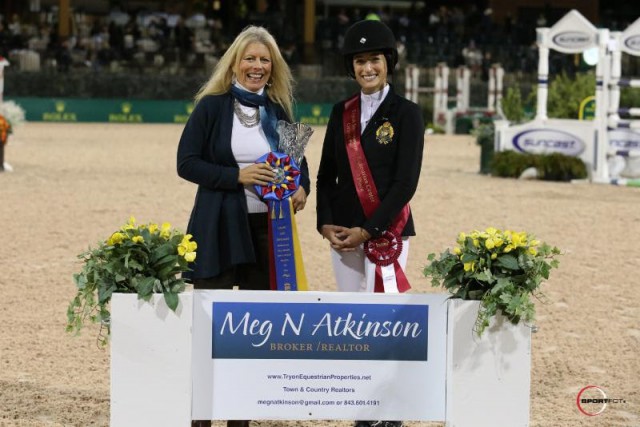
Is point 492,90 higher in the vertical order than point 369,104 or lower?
lower

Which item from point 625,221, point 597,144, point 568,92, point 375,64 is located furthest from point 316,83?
point 375,64

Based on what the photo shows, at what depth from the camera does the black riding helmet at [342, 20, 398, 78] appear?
4.21 m

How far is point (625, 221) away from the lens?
466 inches

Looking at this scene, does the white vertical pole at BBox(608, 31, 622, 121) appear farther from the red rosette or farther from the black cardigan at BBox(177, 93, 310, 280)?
the black cardigan at BBox(177, 93, 310, 280)

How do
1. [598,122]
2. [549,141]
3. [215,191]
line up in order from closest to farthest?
[215,191], [598,122], [549,141]

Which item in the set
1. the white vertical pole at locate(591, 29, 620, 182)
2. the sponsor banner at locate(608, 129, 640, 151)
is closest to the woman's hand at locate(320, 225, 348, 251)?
the white vertical pole at locate(591, 29, 620, 182)

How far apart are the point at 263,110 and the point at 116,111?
26.0m

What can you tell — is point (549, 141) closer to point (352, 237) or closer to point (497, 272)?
point (352, 237)

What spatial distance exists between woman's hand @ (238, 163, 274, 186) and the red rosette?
0.42 metres

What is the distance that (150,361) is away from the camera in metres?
3.85

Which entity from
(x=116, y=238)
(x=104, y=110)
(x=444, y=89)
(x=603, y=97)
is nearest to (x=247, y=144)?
(x=116, y=238)

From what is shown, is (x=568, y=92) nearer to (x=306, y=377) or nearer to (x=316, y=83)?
(x=316, y=83)

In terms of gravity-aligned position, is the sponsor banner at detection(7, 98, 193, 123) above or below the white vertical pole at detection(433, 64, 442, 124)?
below

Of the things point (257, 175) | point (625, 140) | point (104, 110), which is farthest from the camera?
point (104, 110)
